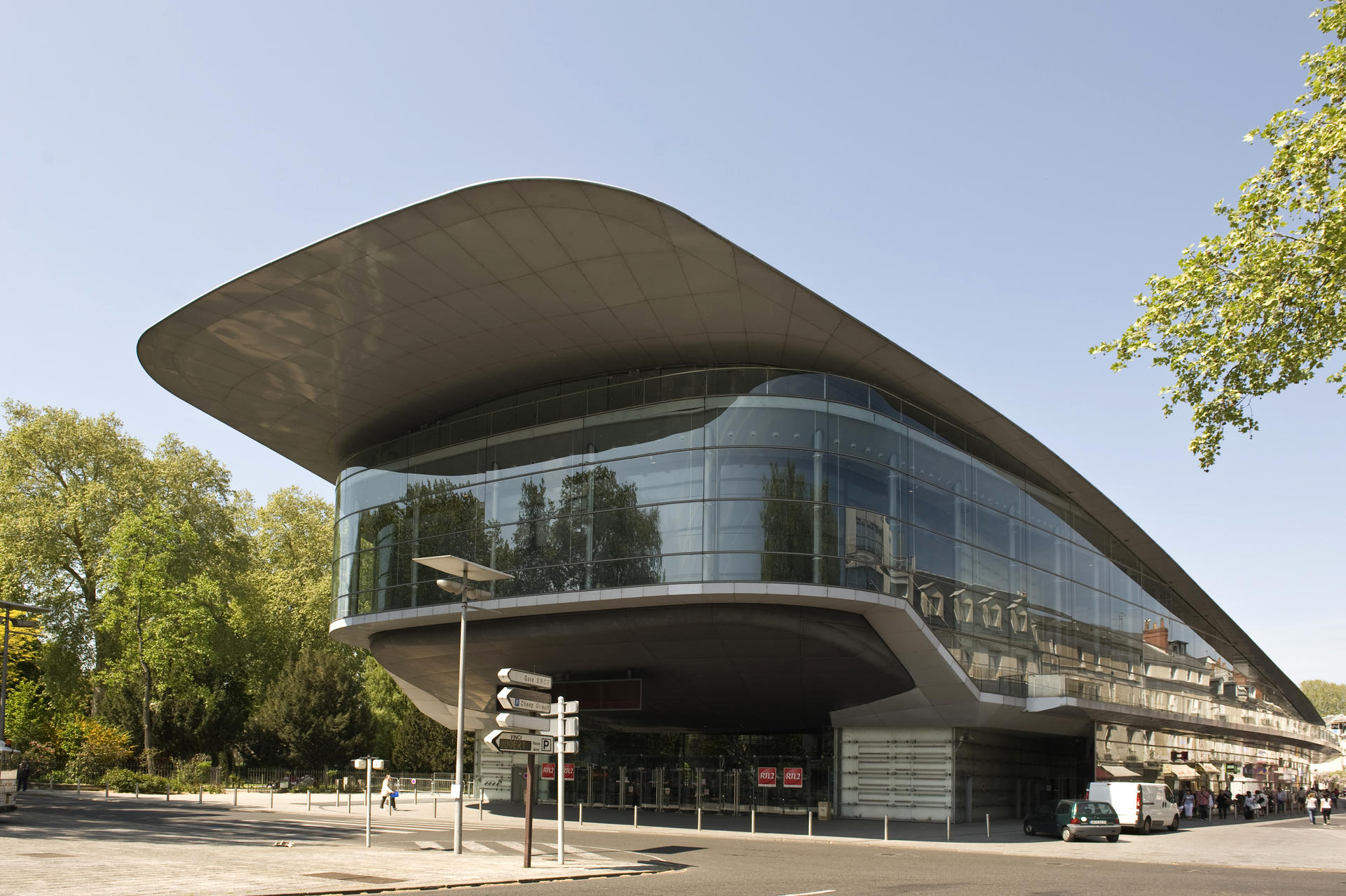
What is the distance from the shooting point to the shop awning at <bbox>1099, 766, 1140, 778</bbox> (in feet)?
143

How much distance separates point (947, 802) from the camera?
35062 millimetres

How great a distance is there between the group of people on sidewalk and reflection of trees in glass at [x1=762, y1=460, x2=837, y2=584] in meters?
29.5

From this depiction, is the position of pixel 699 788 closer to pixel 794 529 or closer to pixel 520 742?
pixel 794 529

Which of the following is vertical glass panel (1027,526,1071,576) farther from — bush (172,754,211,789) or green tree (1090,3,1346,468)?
bush (172,754,211,789)

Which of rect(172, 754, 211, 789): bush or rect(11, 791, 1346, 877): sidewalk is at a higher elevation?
rect(11, 791, 1346, 877): sidewalk

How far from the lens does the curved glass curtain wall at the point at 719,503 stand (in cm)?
2989

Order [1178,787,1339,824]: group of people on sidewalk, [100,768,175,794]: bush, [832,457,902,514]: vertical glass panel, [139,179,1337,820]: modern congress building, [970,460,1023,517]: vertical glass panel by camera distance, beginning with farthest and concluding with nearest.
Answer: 1. [1178,787,1339,824]: group of people on sidewalk
2. [100,768,175,794]: bush
3. [970,460,1023,517]: vertical glass panel
4. [832,457,902,514]: vertical glass panel
5. [139,179,1337,820]: modern congress building

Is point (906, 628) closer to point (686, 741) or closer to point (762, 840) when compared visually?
point (762, 840)

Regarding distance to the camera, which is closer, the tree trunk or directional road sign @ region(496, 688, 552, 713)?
directional road sign @ region(496, 688, 552, 713)

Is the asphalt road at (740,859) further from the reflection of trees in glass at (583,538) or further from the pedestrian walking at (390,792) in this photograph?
the reflection of trees in glass at (583,538)

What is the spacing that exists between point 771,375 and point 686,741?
18.3 m

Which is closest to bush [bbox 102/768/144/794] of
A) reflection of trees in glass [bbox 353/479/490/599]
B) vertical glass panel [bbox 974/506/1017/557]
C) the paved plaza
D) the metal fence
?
the paved plaza

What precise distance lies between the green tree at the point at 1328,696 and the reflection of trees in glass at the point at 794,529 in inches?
7911

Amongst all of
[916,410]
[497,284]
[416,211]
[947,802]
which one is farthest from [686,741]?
[416,211]
